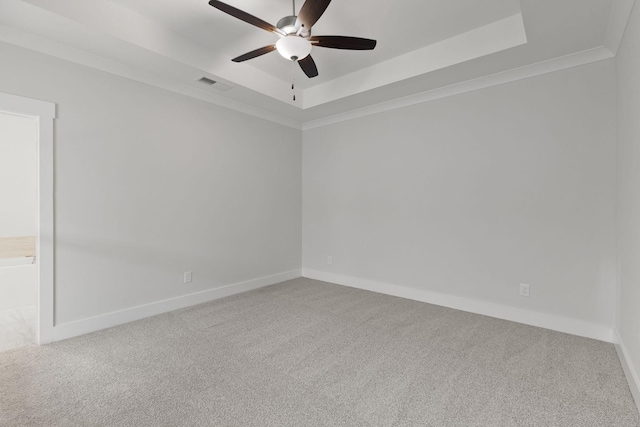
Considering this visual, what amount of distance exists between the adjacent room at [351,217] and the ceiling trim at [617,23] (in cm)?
2

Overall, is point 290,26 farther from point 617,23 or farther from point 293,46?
point 617,23

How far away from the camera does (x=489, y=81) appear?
3348mm

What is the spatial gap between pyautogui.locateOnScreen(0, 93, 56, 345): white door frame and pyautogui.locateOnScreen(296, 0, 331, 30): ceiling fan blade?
2.32m

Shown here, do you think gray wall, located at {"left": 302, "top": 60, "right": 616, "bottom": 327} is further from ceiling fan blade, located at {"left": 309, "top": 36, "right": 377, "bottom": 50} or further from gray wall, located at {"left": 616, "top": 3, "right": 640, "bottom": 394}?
ceiling fan blade, located at {"left": 309, "top": 36, "right": 377, "bottom": 50}

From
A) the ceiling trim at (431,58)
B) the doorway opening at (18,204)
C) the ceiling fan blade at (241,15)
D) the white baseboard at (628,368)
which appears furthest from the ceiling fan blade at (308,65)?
the doorway opening at (18,204)

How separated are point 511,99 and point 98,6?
154 inches

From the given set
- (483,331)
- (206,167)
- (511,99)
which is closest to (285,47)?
(206,167)

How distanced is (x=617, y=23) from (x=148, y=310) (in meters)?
4.93

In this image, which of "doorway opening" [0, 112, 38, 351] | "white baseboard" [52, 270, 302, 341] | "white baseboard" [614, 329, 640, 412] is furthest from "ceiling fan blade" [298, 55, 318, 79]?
"doorway opening" [0, 112, 38, 351]

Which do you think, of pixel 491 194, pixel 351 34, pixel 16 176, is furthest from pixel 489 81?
pixel 16 176

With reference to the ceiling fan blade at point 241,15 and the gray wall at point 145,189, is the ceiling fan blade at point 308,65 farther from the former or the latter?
the gray wall at point 145,189

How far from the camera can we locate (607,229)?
8.96 feet

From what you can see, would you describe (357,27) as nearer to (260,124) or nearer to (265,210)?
(260,124)

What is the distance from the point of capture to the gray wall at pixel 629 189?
6.23 ft
